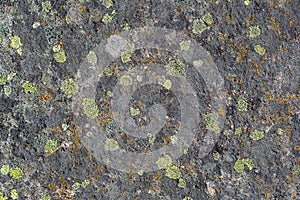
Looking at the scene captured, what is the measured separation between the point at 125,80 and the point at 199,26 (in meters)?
0.66

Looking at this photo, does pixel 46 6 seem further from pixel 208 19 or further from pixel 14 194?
pixel 14 194

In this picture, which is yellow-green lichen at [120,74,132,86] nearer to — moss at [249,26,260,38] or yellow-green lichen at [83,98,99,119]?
yellow-green lichen at [83,98,99,119]

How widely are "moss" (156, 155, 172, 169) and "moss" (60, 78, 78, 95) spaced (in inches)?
31.2

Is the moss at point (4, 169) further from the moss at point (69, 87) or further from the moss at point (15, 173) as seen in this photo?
the moss at point (69, 87)

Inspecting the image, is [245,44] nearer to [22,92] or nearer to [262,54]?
[262,54]

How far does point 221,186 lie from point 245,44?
1045 mm

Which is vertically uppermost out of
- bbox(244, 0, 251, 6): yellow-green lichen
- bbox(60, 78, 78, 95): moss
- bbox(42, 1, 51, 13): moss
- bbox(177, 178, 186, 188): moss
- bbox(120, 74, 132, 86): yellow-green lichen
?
bbox(244, 0, 251, 6): yellow-green lichen

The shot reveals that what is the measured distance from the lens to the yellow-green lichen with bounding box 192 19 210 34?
123 inches

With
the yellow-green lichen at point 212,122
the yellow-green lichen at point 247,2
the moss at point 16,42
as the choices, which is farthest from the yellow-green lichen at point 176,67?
the moss at point 16,42

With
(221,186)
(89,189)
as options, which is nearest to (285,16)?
(221,186)

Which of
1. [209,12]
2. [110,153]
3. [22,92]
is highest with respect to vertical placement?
[209,12]

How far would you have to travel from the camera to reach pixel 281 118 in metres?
3.13

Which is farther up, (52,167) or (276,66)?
(276,66)

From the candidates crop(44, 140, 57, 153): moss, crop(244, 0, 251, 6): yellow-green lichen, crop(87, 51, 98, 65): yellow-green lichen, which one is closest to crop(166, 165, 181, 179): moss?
crop(44, 140, 57, 153): moss
